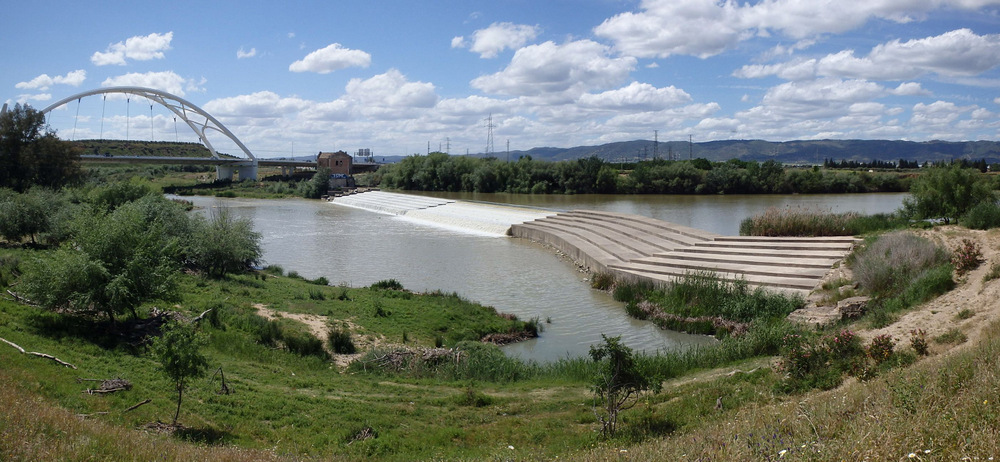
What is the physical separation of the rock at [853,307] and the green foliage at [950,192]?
26.8 feet

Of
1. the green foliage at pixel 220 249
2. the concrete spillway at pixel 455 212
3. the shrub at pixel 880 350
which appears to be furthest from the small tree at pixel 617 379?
the concrete spillway at pixel 455 212

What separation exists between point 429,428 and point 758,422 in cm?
421

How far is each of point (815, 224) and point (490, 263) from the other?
502 inches

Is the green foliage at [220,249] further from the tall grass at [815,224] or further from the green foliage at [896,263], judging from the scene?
the tall grass at [815,224]

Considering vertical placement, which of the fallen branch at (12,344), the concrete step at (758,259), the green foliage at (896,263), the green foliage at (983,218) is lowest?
the fallen branch at (12,344)

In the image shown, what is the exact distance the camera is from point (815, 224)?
21.6 metres

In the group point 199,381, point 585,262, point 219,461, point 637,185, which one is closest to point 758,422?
point 219,461

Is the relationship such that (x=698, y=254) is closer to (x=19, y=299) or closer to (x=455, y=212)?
(x=19, y=299)

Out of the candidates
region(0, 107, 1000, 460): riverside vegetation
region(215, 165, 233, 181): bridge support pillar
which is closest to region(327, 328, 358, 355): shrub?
region(0, 107, 1000, 460): riverside vegetation

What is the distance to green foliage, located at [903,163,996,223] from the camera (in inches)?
748

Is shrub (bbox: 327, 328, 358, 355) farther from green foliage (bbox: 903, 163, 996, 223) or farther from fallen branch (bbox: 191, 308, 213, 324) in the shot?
green foliage (bbox: 903, 163, 996, 223)

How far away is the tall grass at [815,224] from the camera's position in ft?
67.3

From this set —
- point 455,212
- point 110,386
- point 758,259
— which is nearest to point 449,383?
point 110,386

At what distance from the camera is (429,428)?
8.28 metres
